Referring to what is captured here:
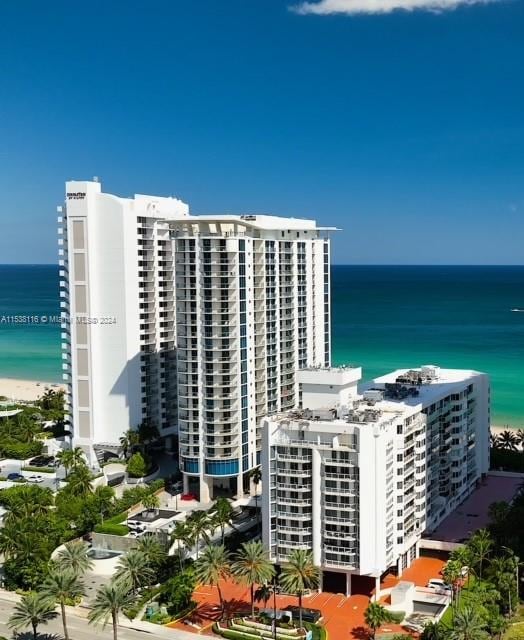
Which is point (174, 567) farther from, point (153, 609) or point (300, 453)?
point (300, 453)

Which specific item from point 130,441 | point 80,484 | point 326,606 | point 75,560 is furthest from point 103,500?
point 326,606

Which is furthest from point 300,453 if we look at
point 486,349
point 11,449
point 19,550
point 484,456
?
point 486,349

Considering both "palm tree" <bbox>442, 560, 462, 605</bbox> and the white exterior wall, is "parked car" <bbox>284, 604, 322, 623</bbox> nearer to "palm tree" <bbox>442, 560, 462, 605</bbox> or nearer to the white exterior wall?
"palm tree" <bbox>442, 560, 462, 605</bbox>

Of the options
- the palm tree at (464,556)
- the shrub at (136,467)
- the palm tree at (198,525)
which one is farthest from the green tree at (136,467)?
the palm tree at (464,556)

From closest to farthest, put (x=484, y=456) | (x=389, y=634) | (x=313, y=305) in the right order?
(x=389, y=634)
(x=484, y=456)
(x=313, y=305)

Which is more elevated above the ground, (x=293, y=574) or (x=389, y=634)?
(x=293, y=574)

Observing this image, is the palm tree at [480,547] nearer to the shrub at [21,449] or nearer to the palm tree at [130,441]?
the palm tree at [130,441]
